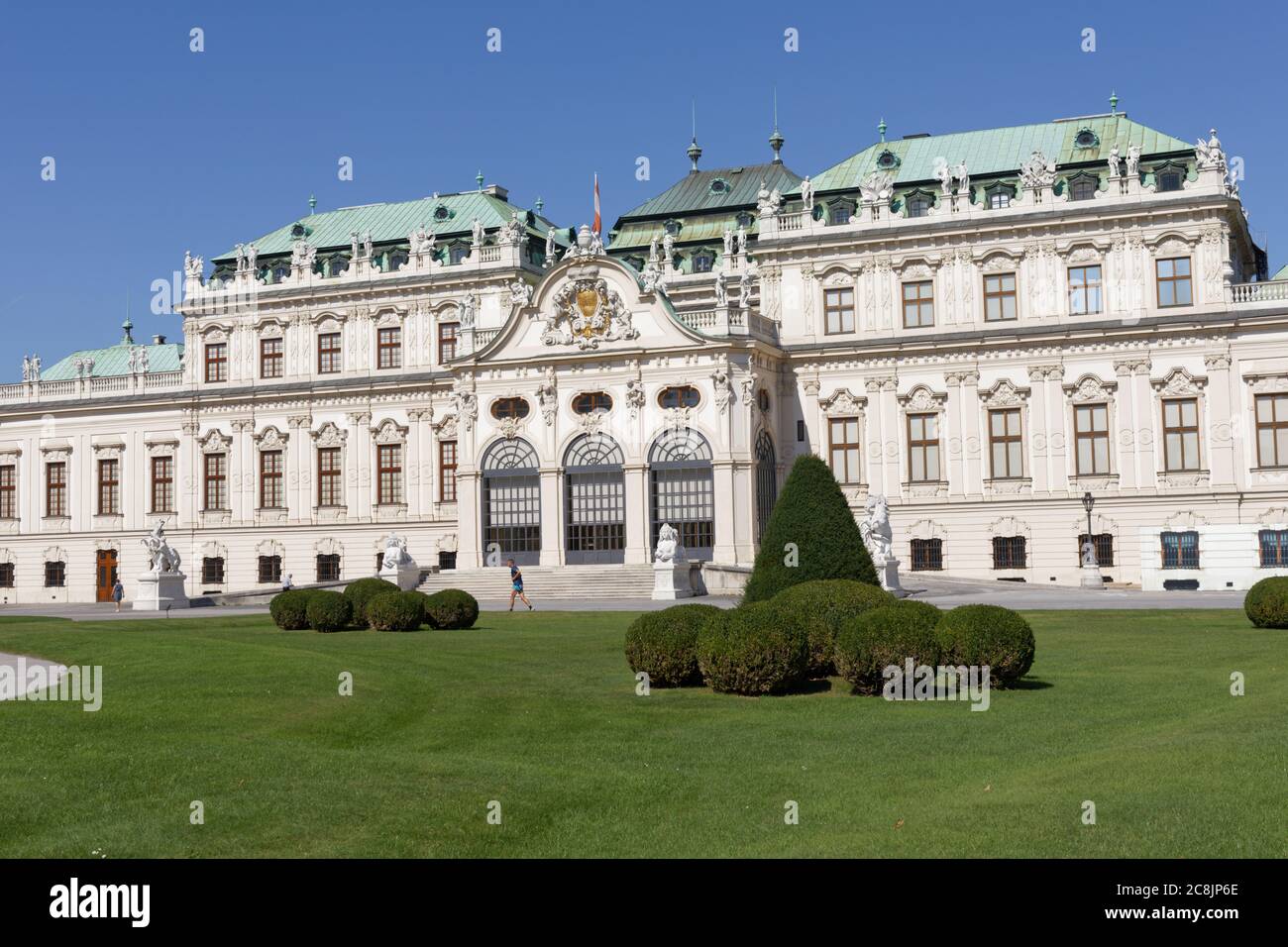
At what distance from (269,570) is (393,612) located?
118 feet

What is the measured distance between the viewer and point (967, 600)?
4538 centimetres

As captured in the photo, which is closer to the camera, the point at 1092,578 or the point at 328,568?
the point at 1092,578

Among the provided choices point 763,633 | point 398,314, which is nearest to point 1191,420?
point 398,314

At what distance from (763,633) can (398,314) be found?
163 feet

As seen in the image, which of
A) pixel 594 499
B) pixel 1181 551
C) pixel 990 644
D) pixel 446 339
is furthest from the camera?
pixel 446 339

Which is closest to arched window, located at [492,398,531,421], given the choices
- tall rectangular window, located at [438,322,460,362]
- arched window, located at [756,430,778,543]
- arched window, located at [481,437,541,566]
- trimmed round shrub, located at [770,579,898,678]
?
arched window, located at [481,437,541,566]

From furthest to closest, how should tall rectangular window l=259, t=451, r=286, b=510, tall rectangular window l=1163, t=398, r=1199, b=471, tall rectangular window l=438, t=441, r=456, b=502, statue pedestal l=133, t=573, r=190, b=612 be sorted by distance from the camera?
1. tall rectangular window l=259, t=451, r=286, b=510
2. tall rectangular window l=438, t=441, r=456, b=502
3. tall rectangular window l=1163, t=398, r=1199, b=471
4. statue pedestal l=133, t=573, r=190, b=612

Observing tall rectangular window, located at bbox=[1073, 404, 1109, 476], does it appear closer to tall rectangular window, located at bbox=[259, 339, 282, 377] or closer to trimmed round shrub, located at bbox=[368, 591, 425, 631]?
trimmed round shrub, located at bbox=[368, 591, 425, 631]

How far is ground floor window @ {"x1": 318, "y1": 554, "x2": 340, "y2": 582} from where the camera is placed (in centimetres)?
6794

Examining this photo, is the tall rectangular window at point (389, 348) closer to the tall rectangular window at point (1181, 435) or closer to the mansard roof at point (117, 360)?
the mansard roof at point (117, 360)

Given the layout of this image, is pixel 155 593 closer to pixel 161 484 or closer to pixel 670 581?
pixel 670 581

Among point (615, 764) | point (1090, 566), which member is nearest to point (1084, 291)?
point (1090, 566)

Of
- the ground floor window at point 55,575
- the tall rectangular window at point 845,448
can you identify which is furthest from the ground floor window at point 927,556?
the ground floor window at point 55,575

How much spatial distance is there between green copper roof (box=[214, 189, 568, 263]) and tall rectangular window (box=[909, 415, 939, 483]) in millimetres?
21425
